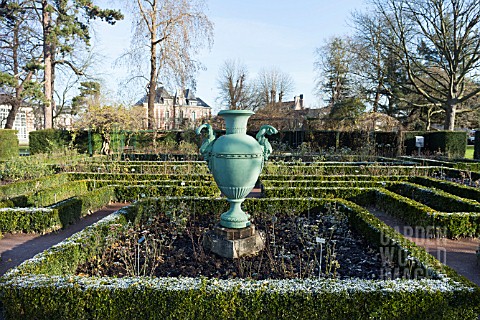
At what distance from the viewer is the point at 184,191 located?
24.4 feet

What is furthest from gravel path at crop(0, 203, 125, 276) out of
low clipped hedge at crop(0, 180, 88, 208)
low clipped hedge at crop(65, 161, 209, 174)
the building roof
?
the building roof

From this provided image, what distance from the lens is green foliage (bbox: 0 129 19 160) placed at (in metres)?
16.8

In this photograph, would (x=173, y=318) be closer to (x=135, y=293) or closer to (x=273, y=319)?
(x=135, y=293)

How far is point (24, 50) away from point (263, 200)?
2197cm

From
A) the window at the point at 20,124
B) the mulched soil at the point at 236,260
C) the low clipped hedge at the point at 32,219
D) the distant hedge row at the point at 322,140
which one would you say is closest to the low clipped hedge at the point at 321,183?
the mulched soil at the point at 236,260

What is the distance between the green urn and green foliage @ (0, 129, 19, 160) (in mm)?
16558

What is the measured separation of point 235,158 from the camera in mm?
4070

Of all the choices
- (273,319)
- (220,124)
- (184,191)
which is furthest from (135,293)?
(220,124)

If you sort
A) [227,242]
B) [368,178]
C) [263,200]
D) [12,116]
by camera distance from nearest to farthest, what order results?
[227,242] < [263,200] < [368,178] < [12,116]

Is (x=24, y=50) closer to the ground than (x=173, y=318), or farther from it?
farther from it

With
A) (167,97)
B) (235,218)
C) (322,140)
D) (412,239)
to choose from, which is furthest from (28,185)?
(167,97)

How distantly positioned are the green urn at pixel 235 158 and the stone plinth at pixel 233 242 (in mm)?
94

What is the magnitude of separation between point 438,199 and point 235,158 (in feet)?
16.3

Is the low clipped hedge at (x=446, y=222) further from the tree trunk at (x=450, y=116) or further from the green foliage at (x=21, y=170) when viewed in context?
the tree trunk at (x=450, y=116)
